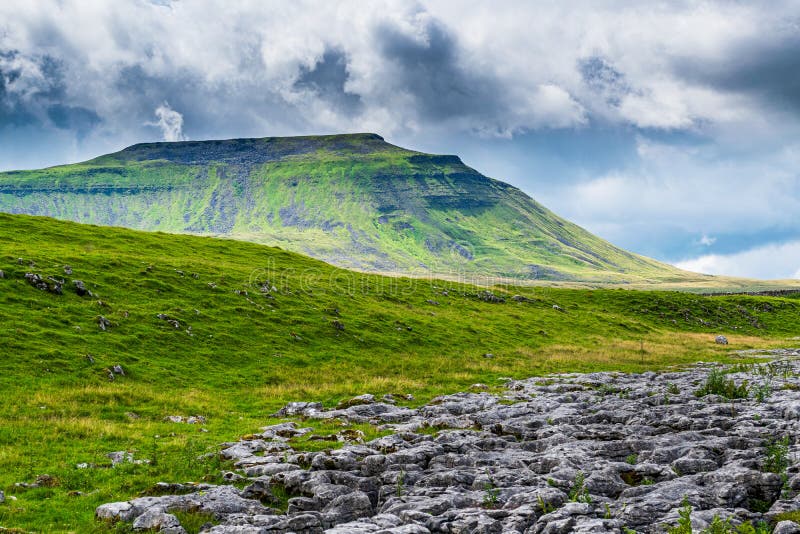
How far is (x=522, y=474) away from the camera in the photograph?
16.3 metres

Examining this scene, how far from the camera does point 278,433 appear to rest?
77.3 feet

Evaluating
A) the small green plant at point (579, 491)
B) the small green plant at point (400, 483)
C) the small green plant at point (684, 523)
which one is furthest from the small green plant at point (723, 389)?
the small green plant at point (400, 483)

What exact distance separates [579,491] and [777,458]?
20.5 feet

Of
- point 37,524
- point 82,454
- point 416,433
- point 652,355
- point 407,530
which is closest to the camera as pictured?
point 407,530

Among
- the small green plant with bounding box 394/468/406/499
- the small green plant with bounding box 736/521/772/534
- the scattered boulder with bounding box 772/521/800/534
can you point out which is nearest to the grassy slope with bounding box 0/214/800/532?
the small green plant with bounding box 394/468/406/499

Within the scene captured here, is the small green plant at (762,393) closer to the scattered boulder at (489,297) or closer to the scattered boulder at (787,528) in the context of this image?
the scattered boulder at (787,528)

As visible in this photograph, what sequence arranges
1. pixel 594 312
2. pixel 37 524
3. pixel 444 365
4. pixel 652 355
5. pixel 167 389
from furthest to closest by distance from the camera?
pixel 594 312 < pixel 652 355 < pixel 444 365 < pixel 167 389 < pixel 37 524

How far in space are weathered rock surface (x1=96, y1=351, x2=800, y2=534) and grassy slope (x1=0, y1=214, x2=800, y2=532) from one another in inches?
124

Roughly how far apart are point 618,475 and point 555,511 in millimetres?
4113

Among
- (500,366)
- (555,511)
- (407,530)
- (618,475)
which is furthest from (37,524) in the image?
(500,366)

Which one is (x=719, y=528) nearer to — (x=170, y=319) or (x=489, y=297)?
(x=170, y=319)

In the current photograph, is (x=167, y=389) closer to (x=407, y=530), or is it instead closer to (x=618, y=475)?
(x=407, y=530)

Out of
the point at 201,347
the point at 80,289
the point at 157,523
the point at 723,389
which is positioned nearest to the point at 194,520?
the point at 157,523

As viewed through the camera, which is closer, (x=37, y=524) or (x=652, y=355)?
(x=37, y=524)
